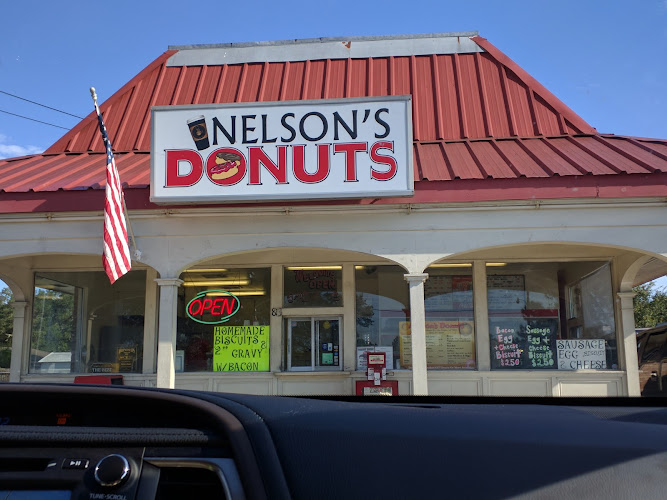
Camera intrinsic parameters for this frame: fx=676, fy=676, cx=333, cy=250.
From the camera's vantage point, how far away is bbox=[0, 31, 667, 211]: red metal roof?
998 centimetres

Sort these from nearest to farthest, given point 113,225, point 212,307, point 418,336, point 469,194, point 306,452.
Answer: point 306,452 < point 113,225 < point 418,336 < point 469,194 < point 212,307

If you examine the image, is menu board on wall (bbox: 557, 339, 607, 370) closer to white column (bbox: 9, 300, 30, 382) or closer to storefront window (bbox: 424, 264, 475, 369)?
storefront window (bbox: 424, 264, 475, 369)

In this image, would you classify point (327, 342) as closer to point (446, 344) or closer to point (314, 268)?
point (314, 268)

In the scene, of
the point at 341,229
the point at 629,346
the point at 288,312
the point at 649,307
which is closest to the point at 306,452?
the point at 341,229

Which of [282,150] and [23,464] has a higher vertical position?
[282,150]

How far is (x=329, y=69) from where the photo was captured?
1364 centimetres

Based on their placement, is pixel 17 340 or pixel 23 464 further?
pixel 17 340

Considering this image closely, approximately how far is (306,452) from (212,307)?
10523mm

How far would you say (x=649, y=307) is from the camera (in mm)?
35594

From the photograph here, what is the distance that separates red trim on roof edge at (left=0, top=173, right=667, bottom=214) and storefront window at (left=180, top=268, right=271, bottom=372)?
2.59m

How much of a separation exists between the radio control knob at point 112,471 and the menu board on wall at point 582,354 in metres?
10.6

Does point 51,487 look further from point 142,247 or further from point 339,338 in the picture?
point 339,338

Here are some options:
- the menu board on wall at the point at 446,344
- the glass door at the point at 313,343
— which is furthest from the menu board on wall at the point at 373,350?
the glass door at the point at 313,343

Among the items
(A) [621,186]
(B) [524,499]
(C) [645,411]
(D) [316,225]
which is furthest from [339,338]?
(B) [524,499]
